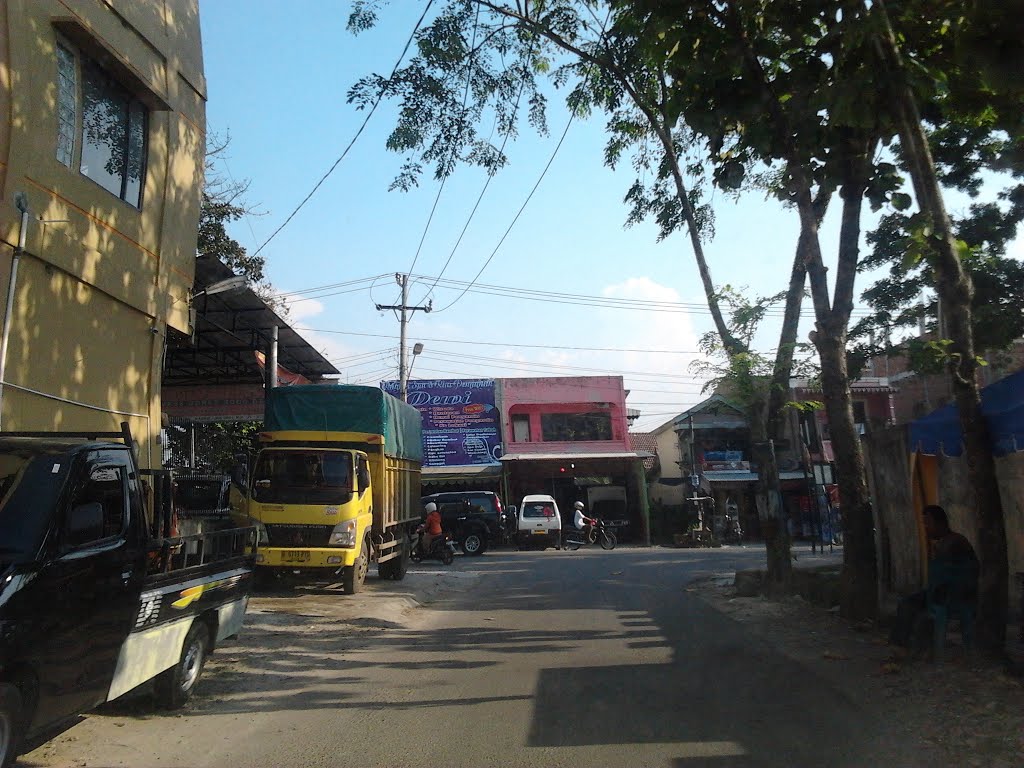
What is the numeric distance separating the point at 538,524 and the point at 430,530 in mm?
8717

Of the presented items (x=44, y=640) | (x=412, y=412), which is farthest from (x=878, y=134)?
(x=412, y=412)

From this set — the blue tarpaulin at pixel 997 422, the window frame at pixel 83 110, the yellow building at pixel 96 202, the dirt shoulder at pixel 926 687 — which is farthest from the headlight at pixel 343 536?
the blue tarpaulin at pixel 997 422

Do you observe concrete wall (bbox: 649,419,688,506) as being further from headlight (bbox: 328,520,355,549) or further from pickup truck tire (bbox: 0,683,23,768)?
pickup truck tire (bbox: 0,683,23,768)

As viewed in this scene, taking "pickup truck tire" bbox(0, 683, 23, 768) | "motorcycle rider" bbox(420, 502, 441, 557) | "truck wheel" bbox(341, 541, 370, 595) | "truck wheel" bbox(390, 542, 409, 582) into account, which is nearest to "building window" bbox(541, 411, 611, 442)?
"motorcycle rider" bbox(420, 502, 441, 557)

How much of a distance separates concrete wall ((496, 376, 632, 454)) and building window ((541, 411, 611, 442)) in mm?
196

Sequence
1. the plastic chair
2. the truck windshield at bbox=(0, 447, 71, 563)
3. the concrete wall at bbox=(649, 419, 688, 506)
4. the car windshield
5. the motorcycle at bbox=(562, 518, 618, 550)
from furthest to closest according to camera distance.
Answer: the concrete wall at bbox=(649, 419, 688, 506)
the motorcycle at bbox=(562, 518, 618, 550)
the car windshield
the plastic chair
the truck windshield at bbox=(0, 447, 71, 563)

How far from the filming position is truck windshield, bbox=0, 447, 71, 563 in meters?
4.25

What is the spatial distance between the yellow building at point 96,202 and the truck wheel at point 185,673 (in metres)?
3.35

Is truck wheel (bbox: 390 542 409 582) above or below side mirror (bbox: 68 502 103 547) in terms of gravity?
below

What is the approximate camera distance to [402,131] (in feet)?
42.2

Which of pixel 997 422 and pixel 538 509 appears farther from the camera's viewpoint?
pixel 538 509

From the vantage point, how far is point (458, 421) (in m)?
35.6

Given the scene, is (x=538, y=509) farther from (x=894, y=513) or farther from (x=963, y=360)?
(x=963, y=360)

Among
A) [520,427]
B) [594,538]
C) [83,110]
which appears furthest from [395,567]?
[520,427]
